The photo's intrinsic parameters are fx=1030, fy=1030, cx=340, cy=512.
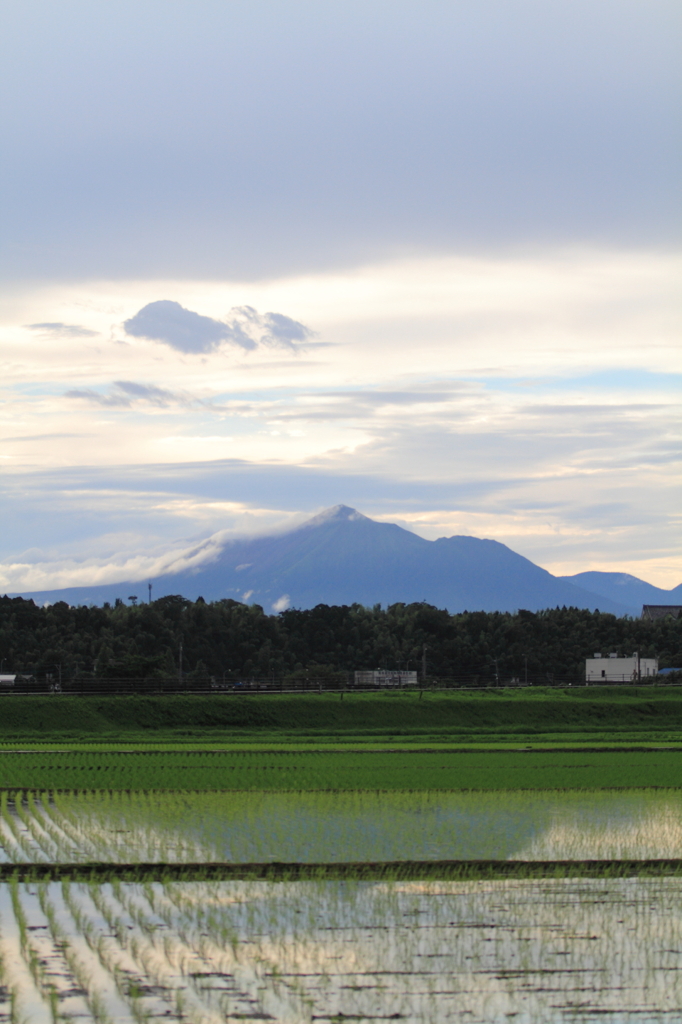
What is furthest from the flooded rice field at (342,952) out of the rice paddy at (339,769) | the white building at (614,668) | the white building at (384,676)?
the white building at (614,668)

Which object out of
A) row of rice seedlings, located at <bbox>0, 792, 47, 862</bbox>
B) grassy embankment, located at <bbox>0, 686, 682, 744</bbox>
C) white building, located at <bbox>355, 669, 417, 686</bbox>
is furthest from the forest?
row of rice seedlings, located at <bbox>0, 792, 47, 862</bbox>

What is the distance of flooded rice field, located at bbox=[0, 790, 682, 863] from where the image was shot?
1439 cm

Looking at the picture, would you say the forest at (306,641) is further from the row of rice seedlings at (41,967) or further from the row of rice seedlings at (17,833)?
the row of rice seedlings at (41,967)

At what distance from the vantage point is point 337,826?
16969 millimetres

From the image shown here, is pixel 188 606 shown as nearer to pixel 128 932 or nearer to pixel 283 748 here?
pixel 283 748

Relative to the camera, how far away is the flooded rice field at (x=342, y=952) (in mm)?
7871

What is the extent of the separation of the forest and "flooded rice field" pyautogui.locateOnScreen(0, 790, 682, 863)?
221ft

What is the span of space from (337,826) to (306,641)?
86.7 meters

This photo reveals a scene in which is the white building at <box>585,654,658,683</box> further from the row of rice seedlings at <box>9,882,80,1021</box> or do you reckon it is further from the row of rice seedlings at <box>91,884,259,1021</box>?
the row of rice seedlings at <box>9,882,80,1021</box>

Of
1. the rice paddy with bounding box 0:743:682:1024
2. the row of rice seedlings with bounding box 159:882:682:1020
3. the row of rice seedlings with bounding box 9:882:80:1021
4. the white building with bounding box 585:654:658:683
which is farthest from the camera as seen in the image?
the white building with bounding box 585:654:658:683

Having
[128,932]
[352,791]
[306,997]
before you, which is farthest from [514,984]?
[352,791]

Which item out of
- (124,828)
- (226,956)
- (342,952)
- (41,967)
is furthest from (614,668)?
(41,967)

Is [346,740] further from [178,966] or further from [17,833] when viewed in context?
[178,966]

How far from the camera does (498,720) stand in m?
56.8
